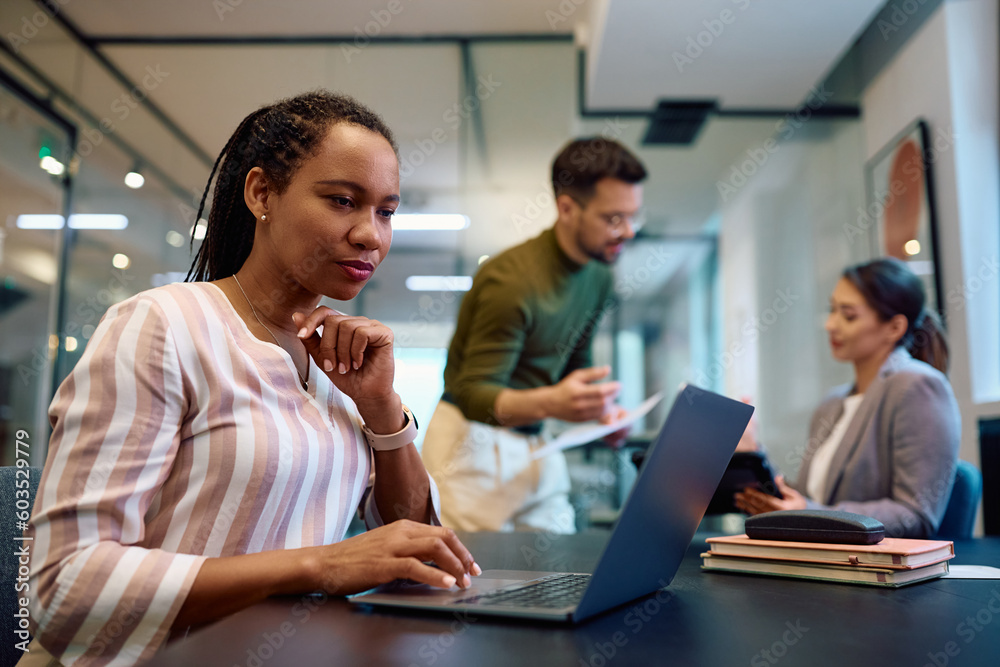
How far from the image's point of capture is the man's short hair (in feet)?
8.39

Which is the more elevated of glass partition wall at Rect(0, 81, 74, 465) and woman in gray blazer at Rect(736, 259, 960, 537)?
glass partition wall at Rect(0, 81, 74, 465)

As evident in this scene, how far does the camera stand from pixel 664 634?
617 millimetres

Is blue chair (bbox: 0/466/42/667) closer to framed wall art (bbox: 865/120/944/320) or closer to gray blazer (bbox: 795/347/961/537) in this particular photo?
gray blazer (bbox: 795/347/961/537)

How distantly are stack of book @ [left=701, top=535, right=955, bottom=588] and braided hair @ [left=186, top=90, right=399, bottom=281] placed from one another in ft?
2.46

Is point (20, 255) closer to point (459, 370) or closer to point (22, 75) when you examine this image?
point (22, 75)

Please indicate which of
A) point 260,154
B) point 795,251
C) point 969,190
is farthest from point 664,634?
point 795,251

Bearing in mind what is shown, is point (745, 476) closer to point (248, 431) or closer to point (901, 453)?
point (901, 453)

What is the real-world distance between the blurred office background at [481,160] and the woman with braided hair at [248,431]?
2.82m

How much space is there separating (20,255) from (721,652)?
13.5ft

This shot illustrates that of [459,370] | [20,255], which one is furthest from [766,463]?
[20,255]

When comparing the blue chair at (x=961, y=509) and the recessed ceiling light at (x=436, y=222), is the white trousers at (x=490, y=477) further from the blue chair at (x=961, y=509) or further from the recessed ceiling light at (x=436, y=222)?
the recessed ceiling light at (x=436, y=222)

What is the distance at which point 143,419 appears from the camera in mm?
729

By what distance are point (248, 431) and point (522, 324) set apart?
5.02 feet

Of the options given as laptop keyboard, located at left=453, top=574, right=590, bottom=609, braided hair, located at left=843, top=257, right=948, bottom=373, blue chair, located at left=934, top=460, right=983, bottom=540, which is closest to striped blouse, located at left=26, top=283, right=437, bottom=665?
laptop keyboard, located at left=453, top=574, right=590, bottom=609
